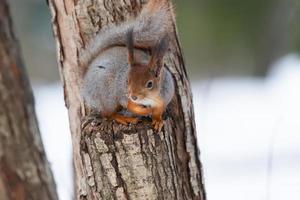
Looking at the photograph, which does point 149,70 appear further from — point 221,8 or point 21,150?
point 221,8

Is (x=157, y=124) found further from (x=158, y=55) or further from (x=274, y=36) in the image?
(x=274, y=36)

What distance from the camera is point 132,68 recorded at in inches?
62.8

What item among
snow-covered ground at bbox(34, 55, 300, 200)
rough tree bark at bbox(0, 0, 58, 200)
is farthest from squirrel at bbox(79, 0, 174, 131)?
snow-covered ground at bbox(34, 55, 300, 200)

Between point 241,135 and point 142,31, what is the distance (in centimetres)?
241

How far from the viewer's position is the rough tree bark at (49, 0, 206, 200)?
5.10 feet

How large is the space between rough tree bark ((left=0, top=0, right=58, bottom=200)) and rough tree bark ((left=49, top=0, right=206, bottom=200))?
16.1 inches

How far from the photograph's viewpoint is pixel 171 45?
67.8 inches

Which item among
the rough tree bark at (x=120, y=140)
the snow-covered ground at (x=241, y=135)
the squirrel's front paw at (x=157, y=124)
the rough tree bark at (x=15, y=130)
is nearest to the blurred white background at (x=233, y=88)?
the snow-covered ground at (x=241, y=135)

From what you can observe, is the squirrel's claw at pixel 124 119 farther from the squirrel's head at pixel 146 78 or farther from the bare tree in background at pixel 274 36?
the bare tree in background at pixel 274 36

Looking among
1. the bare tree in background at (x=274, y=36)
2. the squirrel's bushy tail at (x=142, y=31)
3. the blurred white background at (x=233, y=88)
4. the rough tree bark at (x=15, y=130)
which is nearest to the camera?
the rough tree bark at (x=15, y=130)

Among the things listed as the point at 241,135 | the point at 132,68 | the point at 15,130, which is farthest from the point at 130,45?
the point at 241,135

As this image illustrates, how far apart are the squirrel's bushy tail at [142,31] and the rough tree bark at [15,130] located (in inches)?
20.6

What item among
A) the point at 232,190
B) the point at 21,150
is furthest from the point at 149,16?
the point at 232,190

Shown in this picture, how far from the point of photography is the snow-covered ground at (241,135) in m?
3.16
